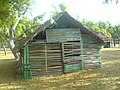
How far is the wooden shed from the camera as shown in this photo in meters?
20.2

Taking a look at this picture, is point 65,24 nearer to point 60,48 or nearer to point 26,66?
point 60,48

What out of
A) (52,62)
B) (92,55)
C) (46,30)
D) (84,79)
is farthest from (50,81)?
(92,55)

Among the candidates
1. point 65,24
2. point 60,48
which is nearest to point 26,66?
point 60,48

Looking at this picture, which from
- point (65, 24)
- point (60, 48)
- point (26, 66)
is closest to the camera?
point (26, 66)

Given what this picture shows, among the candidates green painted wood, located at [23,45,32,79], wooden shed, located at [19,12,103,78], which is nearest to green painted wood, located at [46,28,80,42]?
wooden shed, located at [19,12,103,78]

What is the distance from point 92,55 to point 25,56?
224 inches

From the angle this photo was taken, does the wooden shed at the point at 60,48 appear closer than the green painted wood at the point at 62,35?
Yes

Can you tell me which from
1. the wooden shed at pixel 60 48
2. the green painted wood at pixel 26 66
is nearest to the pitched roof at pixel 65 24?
the wooden shed at pixel 60 48

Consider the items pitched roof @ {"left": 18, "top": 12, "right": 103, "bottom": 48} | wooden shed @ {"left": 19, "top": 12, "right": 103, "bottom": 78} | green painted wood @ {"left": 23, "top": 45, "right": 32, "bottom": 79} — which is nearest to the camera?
green painted wood @ {"left": 23, "top": 45, "right": 32, "bottom": 79}

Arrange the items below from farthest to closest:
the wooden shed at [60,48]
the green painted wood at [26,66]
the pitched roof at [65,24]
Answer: the pitched roof at [65,24] < the wooden shed at [60,48] < the green painted wood at [26,66]

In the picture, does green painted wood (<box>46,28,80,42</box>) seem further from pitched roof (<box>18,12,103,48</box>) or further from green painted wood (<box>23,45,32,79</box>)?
green painted wood (<box>23,45,32,79</box>)

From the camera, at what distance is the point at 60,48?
21062 millimetres

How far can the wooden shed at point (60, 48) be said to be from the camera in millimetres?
20156

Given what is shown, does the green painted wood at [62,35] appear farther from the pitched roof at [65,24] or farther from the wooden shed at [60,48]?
the pitched roof at [65,24]
